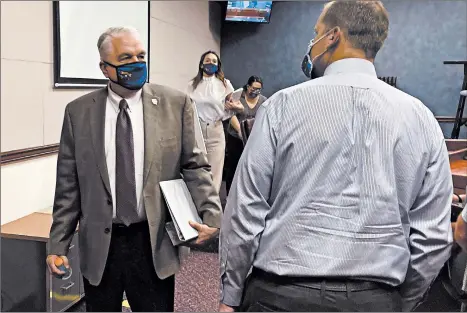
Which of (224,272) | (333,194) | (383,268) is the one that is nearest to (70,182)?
(224,272)

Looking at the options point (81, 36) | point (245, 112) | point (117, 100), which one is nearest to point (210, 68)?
point (245, 112)

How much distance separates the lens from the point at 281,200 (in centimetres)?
93

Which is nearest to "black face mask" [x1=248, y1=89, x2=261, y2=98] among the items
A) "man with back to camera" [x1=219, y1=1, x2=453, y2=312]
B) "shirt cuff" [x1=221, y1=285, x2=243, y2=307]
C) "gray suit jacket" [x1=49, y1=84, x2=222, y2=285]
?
"gray suit jacket" [x1=49, y1=84, x2=222, y2=285]

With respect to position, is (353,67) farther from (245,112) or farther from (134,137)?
(245,112)

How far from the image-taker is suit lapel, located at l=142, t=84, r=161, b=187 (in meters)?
1.17

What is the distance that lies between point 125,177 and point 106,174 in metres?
0.05

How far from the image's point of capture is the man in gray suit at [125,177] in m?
1.16

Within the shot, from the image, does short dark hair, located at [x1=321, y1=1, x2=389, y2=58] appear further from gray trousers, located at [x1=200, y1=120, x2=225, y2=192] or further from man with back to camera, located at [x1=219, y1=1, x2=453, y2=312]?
gray trousers, located at [x1=200, y1=120, x2=225, y2=192]

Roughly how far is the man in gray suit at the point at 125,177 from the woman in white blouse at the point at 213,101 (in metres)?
1.17

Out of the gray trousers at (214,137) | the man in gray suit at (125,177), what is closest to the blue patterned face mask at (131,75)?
the man in gray suit at (125,177)

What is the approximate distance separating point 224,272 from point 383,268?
354 millimetres

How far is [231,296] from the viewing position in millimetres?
1013

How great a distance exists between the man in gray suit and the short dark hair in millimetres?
501

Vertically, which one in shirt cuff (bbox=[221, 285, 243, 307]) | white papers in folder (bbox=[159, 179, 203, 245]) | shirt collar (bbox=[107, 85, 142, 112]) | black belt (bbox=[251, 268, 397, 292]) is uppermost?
shirt collar (bbox=[107, 85, 142, 112])
